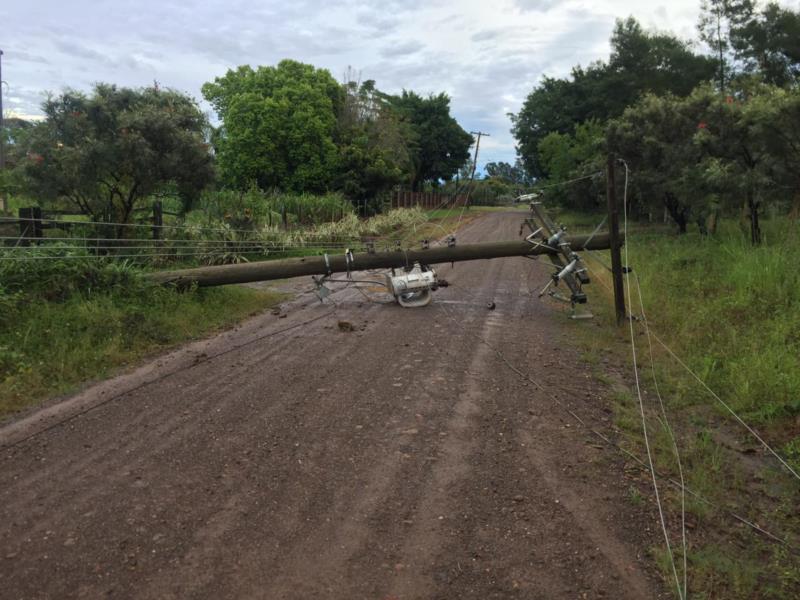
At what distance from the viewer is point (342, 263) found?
416 inches

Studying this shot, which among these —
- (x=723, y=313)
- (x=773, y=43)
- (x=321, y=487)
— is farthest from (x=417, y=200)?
(x=321, y=487)

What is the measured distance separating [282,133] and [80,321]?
24756mm

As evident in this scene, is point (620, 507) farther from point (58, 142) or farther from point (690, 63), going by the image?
point (690, 63)

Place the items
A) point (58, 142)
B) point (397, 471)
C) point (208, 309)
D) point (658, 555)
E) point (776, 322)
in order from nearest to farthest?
point (658, 555) → point (397, 471) → point (776, 322) → point (208, 309) → point (58, 142)

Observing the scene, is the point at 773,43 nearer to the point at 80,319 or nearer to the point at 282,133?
the point at 282,133

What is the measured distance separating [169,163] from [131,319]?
4.92 metres

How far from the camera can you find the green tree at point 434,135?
54.2 m

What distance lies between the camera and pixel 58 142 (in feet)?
36.3

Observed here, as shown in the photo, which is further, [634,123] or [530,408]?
[634,123]

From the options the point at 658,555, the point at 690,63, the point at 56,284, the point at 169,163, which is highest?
the point at 690,63

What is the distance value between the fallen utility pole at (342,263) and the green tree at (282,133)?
68.5 feet

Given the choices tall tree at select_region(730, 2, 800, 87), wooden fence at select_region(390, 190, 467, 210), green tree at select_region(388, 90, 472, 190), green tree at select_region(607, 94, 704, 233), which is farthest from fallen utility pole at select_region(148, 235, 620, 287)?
green tree at select_region(388, 90, 472, 190)

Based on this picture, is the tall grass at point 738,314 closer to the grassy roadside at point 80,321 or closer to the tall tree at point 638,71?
the grassy roadside at point 80,321

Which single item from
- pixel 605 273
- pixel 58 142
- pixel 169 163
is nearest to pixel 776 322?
pixel 605 273
